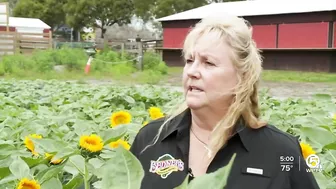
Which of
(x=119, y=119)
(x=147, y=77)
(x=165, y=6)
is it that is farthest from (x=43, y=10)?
(x=119, y=119)

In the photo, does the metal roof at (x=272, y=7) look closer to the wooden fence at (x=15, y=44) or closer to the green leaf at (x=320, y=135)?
the wooden fence at (x=15, y=44)

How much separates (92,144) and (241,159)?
0.46 m

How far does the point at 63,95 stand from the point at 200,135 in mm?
3534

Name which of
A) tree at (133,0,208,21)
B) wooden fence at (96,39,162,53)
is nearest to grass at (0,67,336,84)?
wooden fence at (96,39,162,53)

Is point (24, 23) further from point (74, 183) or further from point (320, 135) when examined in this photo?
point (74, 183)

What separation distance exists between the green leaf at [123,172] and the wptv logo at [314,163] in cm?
114

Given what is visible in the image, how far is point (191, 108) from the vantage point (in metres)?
1.86

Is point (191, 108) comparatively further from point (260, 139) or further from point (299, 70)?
point (299, 70)

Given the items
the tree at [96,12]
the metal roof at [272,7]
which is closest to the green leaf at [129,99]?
the metal roof at [272,7]

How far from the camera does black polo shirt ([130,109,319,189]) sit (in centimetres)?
177

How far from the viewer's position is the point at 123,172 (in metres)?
0.79

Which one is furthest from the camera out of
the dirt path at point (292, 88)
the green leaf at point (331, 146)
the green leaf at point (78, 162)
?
the dirt path at point (292, 88)

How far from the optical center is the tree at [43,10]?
159 ft

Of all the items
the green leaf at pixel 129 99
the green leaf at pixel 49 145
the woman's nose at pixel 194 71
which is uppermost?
the woman's nose at pixel 194 71
